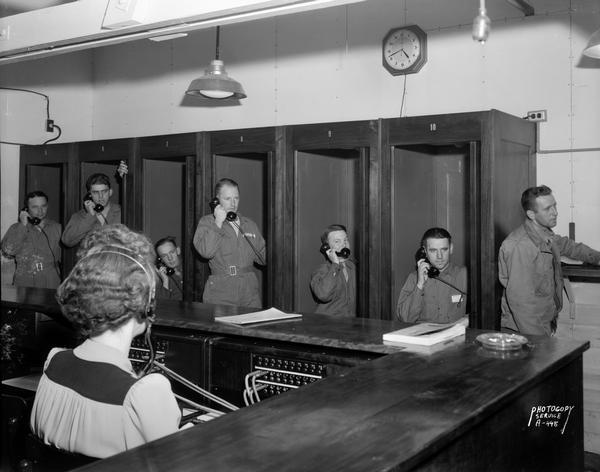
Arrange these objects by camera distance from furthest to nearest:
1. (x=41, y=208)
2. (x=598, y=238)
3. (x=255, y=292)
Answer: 1. (x=41, y=208)
2. (x=255, y=292)
3. (x=598, y=238)

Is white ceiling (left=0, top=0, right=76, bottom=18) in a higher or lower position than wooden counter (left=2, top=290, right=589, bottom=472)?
higher

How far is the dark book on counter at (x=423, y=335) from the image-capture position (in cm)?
255

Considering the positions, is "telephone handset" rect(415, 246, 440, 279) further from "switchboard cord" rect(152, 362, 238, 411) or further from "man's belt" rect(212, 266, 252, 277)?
"switchboard cord" rect(152, 362, 238, 411)

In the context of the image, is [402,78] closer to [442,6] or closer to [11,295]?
[442,6]

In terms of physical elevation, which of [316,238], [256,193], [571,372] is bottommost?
[571,372]

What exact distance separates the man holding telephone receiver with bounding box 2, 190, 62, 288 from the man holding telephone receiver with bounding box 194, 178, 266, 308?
203cm

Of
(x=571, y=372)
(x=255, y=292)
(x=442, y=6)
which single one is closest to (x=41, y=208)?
(x=255, y=292)

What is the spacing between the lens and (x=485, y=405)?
1.80 meters

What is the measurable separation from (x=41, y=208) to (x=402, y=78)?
11.5ft

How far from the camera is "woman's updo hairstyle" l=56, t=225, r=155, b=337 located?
174 cm

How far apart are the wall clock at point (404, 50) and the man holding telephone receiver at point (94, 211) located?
8.08 ft

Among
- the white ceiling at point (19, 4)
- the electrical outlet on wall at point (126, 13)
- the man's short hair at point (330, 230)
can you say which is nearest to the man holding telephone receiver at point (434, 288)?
the man's short hair at point (330, 230)

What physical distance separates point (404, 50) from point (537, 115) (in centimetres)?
121

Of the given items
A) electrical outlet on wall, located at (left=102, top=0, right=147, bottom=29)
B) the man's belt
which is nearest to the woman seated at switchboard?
electrical outlet on wall, located at (left=102, top=0, right=147, bottom=29)
